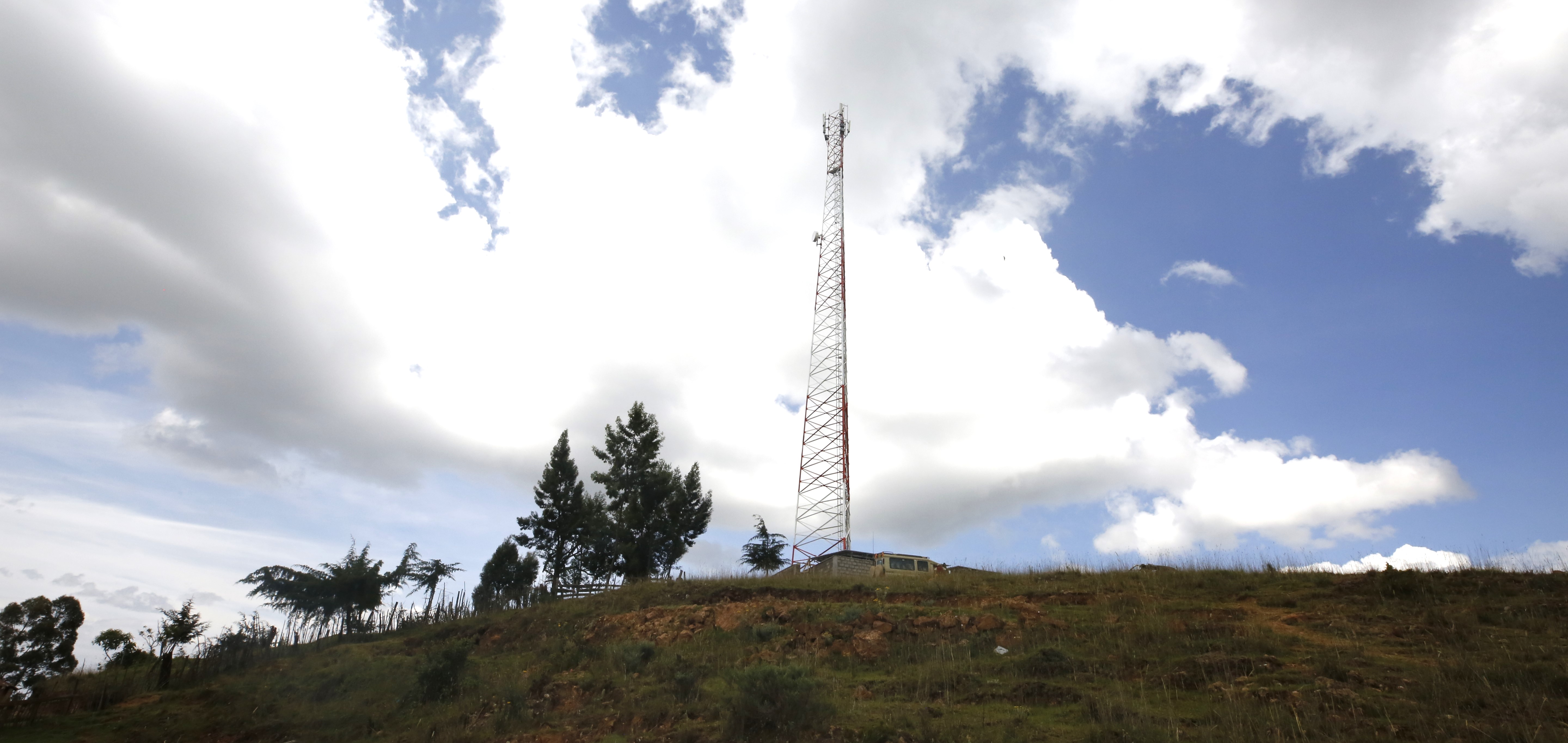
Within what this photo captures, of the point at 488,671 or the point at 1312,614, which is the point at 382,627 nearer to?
the point at 488,671

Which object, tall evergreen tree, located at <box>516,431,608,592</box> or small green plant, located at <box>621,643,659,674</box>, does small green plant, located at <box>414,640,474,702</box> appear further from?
tall evergreen tree, located at <box>516,431,608,592</box>

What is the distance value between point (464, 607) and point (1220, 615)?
87.0 ft

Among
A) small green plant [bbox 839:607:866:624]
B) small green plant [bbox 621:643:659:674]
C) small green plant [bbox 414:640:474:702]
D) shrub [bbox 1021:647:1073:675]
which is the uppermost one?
small green plant [bbox 839:607:866:624]

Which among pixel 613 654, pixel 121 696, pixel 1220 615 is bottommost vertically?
pixel 121 696

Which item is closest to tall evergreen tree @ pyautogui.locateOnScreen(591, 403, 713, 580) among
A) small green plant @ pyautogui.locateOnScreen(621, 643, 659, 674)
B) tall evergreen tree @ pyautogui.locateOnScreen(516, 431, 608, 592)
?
tall evergreen tree @ pyautogui.locateOnScreen(516, 431, 608, 592)

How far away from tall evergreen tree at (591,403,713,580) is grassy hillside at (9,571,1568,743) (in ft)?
43.8

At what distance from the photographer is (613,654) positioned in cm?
1841

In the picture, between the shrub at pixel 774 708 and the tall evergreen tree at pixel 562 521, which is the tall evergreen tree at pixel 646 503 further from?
the shrub at pixel 774 708

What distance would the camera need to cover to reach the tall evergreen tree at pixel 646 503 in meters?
37.8

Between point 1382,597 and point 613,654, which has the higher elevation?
point 1382,597

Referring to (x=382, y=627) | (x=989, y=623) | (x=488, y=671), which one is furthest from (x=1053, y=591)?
(x=382, y=627)

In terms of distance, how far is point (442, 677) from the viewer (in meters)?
17.3

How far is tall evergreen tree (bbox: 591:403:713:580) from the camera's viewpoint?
37812 millimetres

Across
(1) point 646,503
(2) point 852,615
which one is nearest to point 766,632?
(2) point 852,615
